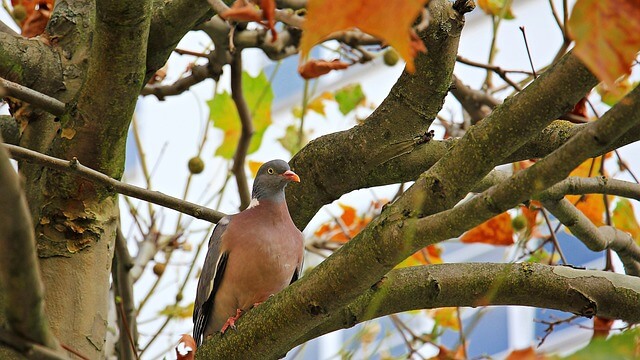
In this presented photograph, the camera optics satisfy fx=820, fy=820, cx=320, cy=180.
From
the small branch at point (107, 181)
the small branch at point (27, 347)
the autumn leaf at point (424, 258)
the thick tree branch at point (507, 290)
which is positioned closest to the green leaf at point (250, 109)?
the autumn leaf at point (424, 258)

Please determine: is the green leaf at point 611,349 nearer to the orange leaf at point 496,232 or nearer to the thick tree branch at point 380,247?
the thick tree branch at point 380,247

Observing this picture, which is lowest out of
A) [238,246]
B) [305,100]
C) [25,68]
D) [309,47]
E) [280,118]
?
[309,47]

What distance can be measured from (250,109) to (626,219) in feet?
5.25

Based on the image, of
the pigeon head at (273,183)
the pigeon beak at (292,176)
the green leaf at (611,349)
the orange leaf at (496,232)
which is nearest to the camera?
the green leaf at (611,349)

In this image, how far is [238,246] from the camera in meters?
2.75

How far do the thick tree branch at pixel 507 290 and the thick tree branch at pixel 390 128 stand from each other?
16.0 inches

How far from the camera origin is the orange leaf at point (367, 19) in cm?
87

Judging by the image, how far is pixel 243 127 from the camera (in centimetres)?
277

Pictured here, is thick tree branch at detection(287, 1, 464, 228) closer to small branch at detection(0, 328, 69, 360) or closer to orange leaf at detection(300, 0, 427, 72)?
orange leaf at detection(300, 0, 427, 72)

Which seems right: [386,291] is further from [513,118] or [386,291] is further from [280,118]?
[280,118]

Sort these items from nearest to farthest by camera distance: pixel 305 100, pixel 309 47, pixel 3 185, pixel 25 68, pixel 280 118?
pixel 309 47, pixel 3 185, pixel 25 68, pixel 305 100, pixel 280 118

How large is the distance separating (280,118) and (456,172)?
8.32 metres

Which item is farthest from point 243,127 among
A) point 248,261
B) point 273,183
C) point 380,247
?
point 380,247

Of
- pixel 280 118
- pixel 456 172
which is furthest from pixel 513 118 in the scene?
pixel 280 118
